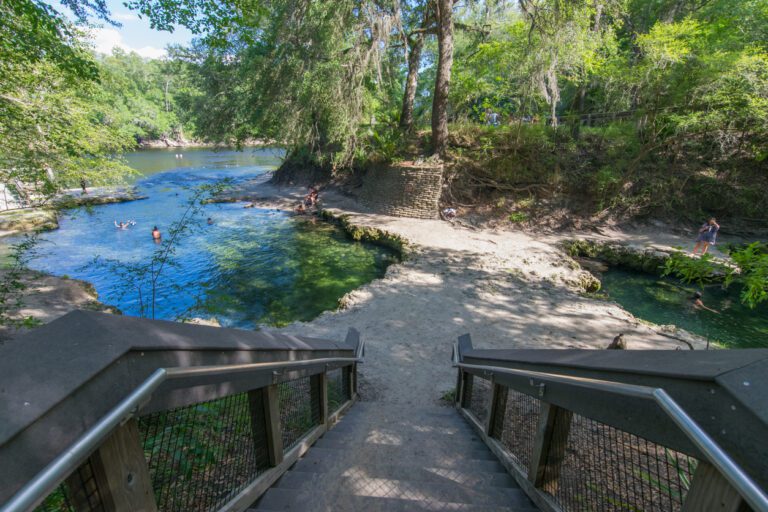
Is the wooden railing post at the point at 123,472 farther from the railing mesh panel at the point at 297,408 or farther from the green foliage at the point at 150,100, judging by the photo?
A: the green foliage at the point at 150,100

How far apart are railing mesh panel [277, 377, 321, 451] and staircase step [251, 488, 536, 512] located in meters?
0.45

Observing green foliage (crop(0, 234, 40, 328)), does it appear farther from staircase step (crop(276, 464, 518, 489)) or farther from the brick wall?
the brick wall

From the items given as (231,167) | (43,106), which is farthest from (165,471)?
(231,167)

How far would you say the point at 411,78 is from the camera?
1780cm

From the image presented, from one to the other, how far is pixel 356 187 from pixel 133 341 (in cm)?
2189

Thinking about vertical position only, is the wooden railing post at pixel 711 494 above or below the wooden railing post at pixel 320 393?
above

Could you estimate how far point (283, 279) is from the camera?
11.9 m

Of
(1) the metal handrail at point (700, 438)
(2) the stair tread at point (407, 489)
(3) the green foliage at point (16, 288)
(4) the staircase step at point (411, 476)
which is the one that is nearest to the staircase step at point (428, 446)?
(4) the staircase step at point (411, 476)

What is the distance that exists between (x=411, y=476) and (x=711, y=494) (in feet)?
6.53

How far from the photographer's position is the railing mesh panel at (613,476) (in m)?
1.65

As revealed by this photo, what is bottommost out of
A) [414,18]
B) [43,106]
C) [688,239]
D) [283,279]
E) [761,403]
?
[283,279]

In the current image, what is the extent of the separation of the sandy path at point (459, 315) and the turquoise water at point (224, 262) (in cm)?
162

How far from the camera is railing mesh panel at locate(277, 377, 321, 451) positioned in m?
2.71

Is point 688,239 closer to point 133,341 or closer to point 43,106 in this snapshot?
point 133,341
